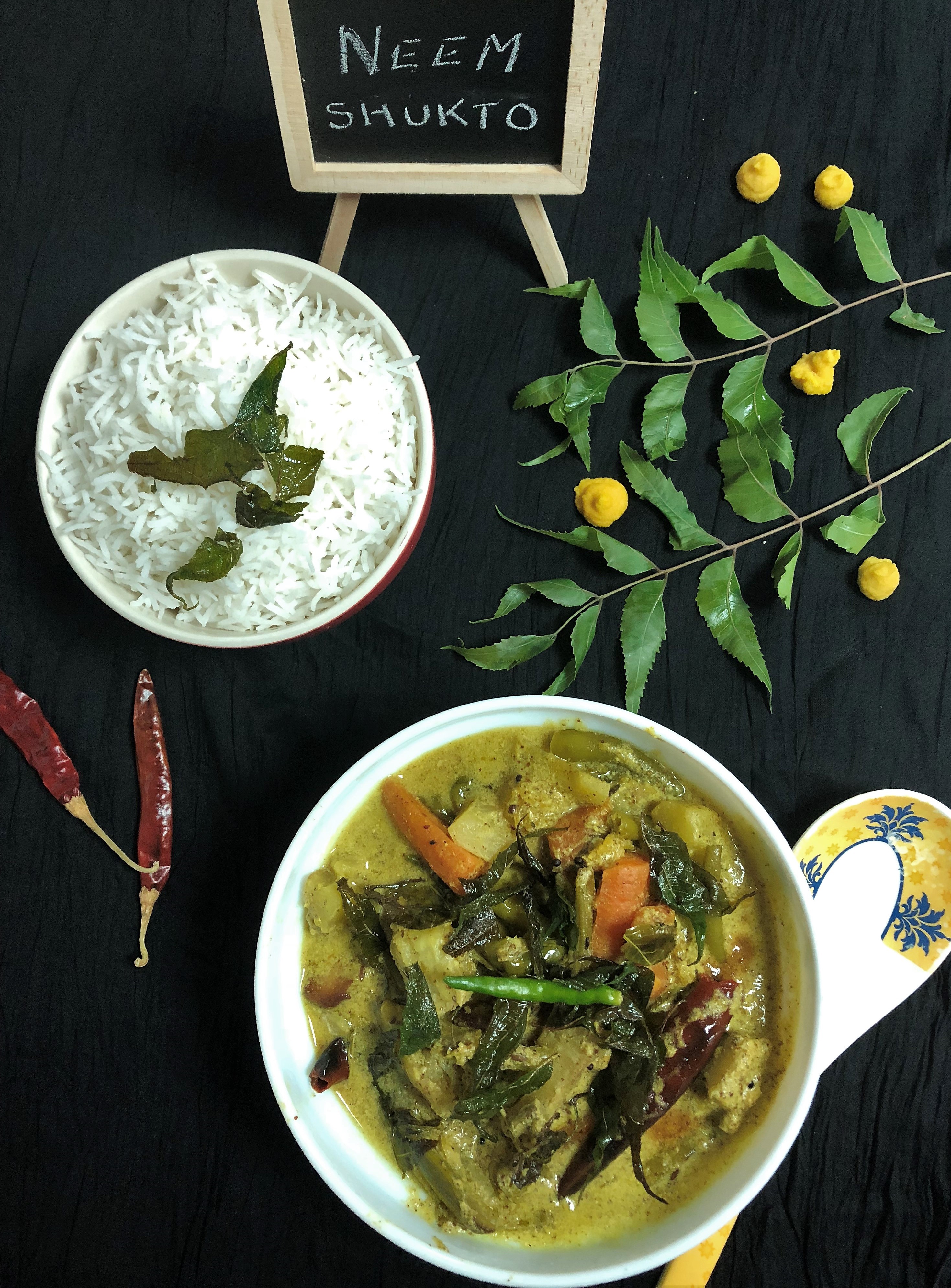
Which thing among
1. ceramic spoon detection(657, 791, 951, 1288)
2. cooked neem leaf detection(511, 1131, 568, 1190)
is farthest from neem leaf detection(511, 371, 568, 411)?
cooked neem leaf detection(511, 1131, 568, 1190)

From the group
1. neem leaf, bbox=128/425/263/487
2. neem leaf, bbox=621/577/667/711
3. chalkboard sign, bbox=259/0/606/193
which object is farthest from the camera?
neem leaf, bbox=621/577/667/711

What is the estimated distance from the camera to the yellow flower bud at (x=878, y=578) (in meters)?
2.54

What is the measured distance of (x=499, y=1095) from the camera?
2043mm

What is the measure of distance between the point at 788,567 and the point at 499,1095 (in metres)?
1.52

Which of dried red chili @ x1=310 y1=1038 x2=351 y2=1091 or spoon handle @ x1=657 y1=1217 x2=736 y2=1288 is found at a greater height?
dried red chili @ x1=310 y1=1038 x2=351 y2=1091

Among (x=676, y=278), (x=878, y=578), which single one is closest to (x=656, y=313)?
(x=676, y=278)

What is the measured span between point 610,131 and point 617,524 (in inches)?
45.0

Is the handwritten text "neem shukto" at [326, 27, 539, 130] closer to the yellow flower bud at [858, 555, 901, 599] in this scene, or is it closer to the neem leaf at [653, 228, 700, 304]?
the neem leaf at [653, 228, 700, 304]

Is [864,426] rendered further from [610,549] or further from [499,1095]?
[499,1095]

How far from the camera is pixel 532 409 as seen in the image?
8.60ft

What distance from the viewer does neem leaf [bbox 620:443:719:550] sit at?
251 cm

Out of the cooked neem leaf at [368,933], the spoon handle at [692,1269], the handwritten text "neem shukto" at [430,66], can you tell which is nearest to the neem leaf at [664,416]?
the handwritten text "neem shukto" at [430,66]

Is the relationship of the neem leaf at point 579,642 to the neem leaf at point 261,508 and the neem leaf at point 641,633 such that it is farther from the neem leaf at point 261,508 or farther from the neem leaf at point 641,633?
the neem leaf at point 261,508

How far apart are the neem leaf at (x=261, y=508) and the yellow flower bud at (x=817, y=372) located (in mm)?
1468
